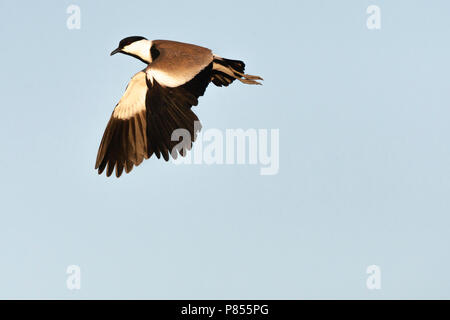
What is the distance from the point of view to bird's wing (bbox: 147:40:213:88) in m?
12.0

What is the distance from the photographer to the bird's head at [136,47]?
1330 centimetres

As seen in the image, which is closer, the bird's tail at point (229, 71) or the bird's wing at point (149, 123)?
the bird's wing at point (149, 123)

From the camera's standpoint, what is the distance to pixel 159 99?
11852 mm

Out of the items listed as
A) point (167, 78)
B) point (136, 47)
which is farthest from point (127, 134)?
point (136, 47)

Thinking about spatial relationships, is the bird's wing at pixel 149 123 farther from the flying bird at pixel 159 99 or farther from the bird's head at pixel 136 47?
the bird's head at pixel 136 47

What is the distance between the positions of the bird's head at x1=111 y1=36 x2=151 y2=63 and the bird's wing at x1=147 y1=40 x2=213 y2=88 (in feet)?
0.59

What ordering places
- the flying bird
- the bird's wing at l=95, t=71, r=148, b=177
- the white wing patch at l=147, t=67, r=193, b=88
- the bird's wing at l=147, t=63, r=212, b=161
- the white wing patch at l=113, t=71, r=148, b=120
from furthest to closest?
the white wing patch at l=113, t=71, r=148, b=120 → the bird's wing at l=95, t=71, r=148, b=177 → the white wing patch at l=147, t=67, r=193, b=88 → the flying bird → the bird's wing at l=147, t=63, r=212, b=161

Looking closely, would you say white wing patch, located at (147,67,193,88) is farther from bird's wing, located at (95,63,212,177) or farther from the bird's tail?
the bird's tail

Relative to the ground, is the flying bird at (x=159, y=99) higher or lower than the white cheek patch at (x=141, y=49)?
lower

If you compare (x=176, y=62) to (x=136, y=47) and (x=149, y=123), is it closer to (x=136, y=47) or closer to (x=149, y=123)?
(x=149, y=123)

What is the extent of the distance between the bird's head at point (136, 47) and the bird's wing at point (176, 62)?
178 millimetres

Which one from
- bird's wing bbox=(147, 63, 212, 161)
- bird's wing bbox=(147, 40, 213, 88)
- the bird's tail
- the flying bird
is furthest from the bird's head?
bird's wing bbox=(147, 63, 212, 161)

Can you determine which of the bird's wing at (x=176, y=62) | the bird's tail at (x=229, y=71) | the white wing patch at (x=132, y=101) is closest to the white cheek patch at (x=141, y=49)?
the bird's wing at (x=176, y=62)
